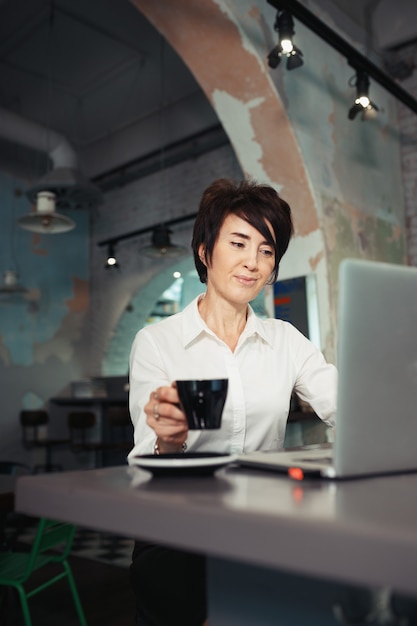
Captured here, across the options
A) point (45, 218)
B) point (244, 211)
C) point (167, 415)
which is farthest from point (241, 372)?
point (45, 218)

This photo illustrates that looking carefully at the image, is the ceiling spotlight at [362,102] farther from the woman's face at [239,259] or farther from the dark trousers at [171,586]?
the dark trousers at [171,586]

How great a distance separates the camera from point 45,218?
473cm

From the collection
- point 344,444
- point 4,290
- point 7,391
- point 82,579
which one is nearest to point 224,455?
point 344,444

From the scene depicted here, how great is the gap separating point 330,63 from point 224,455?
147 inches

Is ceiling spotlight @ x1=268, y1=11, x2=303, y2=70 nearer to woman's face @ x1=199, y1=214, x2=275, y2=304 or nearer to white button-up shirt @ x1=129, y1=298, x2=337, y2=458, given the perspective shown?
woman's face @ x1=199, y1=214, x2=275, y2=304

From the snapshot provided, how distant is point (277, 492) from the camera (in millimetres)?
674

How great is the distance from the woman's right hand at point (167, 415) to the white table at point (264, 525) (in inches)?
5.2

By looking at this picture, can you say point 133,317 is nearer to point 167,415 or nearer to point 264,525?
point 167,415

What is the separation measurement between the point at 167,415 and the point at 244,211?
2.45 feet

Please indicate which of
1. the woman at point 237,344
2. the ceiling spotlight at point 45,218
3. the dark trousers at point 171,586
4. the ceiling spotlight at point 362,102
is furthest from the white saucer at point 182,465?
the ceiling spotlight at point 45,218

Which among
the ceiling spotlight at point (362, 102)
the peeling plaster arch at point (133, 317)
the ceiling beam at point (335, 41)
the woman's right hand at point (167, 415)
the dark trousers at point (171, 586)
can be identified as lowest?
the dark trousers at point (171, 586)

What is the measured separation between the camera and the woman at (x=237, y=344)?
1450mm

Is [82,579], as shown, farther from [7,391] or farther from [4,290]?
[7,391]

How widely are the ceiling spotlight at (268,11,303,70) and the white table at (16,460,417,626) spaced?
102 inches
